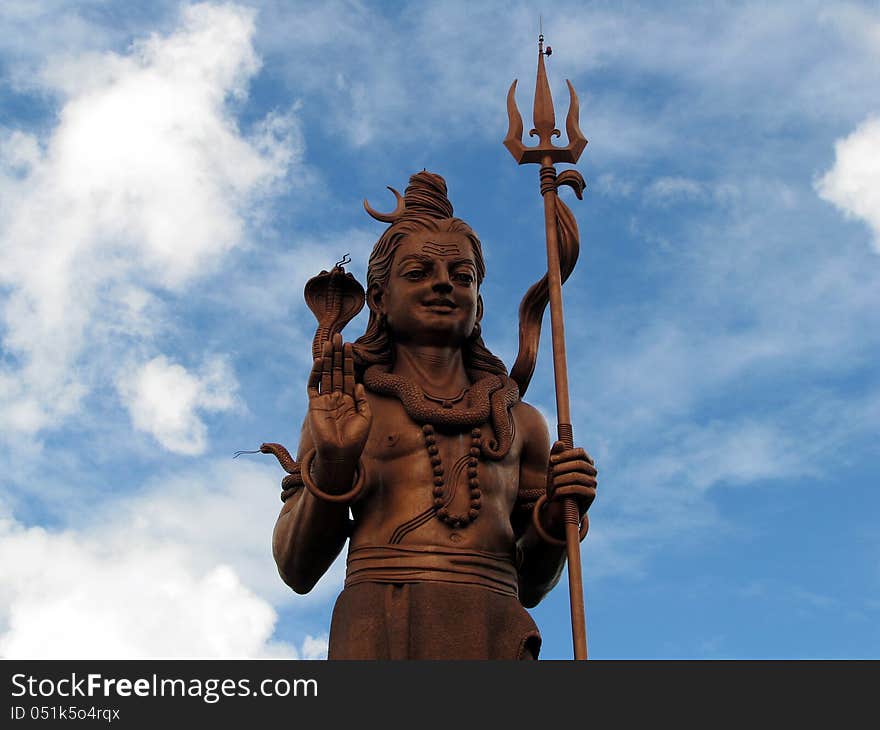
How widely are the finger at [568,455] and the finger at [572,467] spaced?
0.03 metres

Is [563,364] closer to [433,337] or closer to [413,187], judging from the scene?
[433,337]

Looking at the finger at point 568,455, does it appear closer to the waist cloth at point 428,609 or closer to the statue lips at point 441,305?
the waist cloth at point 428,609

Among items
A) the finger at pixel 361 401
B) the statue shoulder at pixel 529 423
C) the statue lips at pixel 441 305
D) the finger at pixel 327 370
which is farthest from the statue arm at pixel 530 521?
the finger at pixel 327 370

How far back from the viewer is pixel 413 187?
9930mm

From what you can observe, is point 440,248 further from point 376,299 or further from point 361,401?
point 361,401

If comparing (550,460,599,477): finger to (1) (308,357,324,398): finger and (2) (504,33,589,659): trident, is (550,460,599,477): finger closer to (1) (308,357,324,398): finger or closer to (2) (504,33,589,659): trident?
(2) (504,33,589,659): trident

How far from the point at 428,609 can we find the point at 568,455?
1351 millimetres

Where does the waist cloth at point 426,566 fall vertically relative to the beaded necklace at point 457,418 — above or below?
below

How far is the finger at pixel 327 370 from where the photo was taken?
27.6 ft

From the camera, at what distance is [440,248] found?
9234mm

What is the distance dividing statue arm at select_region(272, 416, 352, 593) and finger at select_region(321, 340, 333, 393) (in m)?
0.49

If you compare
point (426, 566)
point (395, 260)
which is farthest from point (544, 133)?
point (426, 566)

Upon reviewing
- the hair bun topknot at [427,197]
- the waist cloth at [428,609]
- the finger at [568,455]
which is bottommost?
the waist cloth at [428,609]

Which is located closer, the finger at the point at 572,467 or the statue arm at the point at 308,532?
the finger at the point at 572,467
